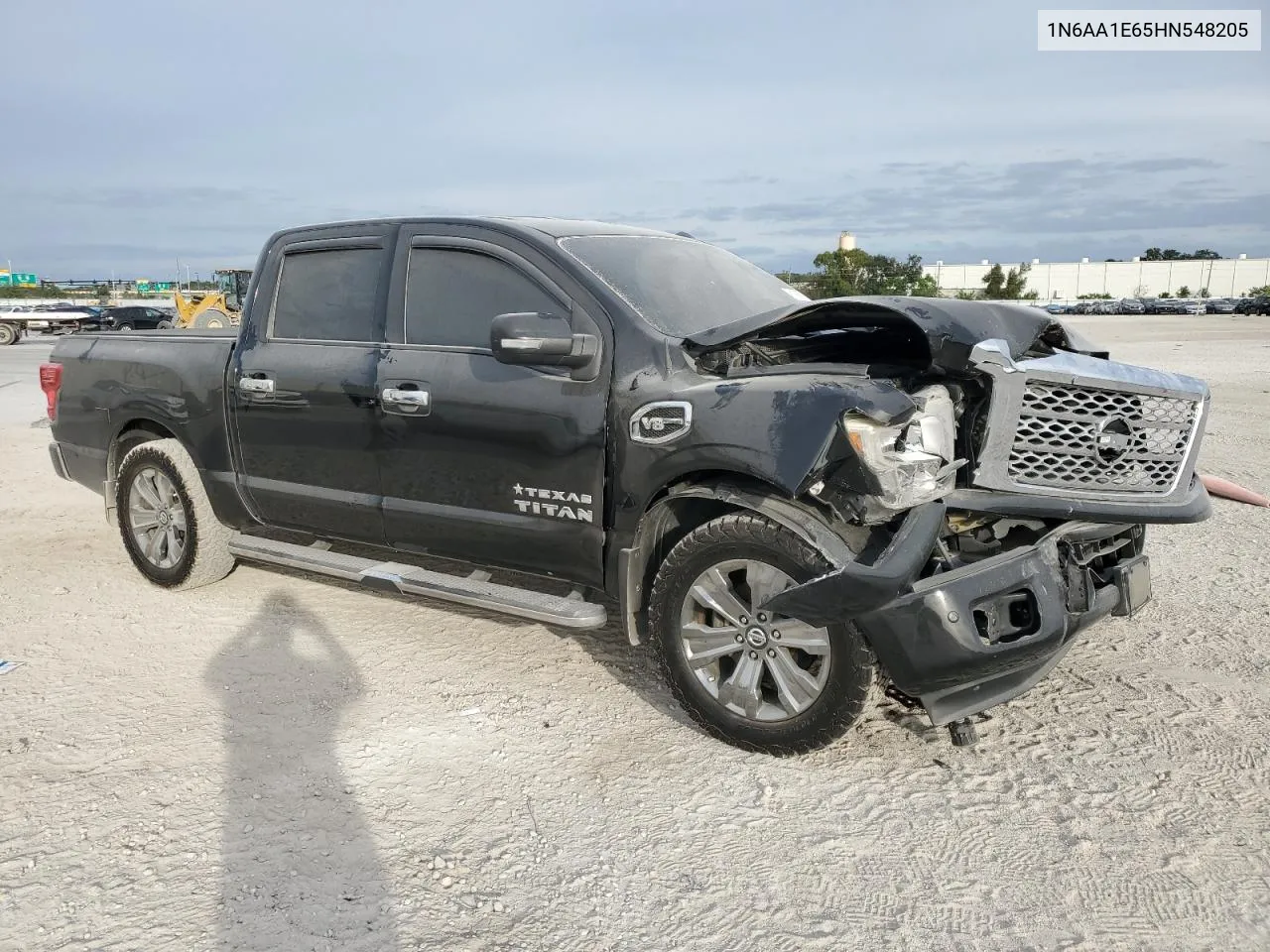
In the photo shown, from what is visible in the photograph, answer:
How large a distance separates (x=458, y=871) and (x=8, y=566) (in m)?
4.71

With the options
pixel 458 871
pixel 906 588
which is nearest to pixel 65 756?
pixel 458 871

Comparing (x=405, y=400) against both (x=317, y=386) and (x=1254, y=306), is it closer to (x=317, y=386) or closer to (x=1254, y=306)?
(x=317, y=386)

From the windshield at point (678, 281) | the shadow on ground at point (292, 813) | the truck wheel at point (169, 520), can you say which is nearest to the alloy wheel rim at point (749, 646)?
the windshield at point (678, 281)

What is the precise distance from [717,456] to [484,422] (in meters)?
1.12

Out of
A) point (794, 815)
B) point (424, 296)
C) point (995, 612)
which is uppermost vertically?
point (424, 296)

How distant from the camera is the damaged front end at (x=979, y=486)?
10.3ft

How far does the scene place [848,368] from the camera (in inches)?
133

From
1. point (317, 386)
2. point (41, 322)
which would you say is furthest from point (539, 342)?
point (41, 322)

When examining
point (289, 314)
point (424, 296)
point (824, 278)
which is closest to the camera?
point (424, 296)

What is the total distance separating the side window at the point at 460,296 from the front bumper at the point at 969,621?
1751 mm

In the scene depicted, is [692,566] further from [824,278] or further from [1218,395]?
[824,278]

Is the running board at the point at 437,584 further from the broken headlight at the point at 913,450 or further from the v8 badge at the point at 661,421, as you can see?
the broken headlight at the point at 913,450

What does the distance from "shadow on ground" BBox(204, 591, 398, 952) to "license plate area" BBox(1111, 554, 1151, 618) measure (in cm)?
270

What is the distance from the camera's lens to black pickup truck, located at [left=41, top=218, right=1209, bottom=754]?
322 cm
